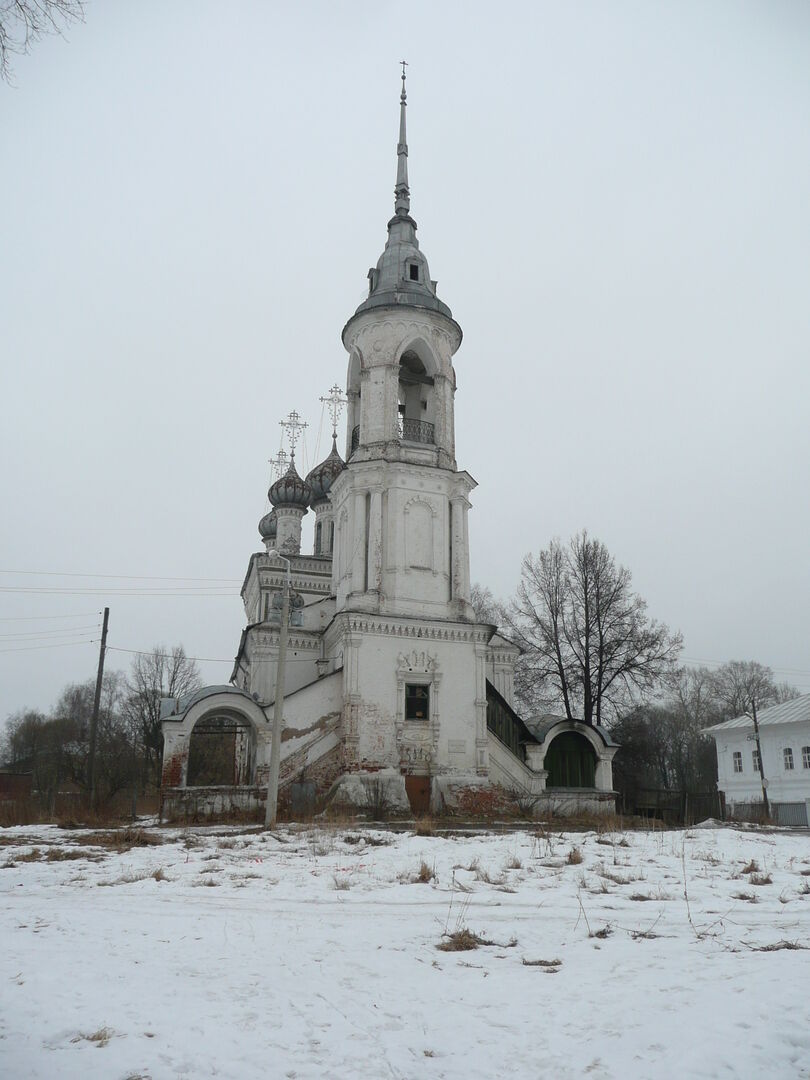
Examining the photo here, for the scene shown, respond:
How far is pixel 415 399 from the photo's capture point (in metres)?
28.0

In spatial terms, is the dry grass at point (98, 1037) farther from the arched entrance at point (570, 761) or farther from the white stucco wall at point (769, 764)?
the white stucco wall at point (769, 764)

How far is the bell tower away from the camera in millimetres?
24406

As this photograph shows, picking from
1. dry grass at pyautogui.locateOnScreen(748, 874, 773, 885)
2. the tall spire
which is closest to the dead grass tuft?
dry grass at pyautogui.locateOnScreen(748, 874, 773, 885)

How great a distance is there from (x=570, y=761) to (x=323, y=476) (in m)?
21.4

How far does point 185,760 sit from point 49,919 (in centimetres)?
1413

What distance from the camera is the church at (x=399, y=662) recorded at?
860 inches

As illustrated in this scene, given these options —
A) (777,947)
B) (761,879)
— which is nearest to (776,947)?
(777,947)

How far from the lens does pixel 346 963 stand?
559cm

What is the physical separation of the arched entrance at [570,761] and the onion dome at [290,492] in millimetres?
21076

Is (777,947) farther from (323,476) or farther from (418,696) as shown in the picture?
(323,476)

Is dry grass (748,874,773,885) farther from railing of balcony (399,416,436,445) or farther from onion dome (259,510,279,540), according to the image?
onion dome (259,510,279,540)

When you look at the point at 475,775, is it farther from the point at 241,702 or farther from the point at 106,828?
the point at 106,828

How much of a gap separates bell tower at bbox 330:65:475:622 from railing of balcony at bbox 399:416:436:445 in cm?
3

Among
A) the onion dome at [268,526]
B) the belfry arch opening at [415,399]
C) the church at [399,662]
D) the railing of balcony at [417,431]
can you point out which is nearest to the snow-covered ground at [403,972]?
the church at [399,662]
